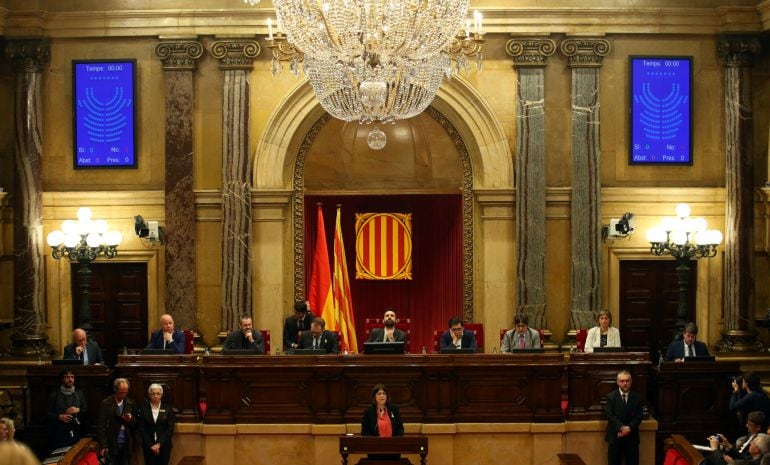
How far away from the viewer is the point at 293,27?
11281mm

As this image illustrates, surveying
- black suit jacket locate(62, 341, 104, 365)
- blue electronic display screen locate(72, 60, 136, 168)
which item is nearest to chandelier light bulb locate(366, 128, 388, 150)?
black suit jacket locate(62, 341, 104, 365)

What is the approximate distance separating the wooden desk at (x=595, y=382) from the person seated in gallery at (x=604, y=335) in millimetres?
A: 922

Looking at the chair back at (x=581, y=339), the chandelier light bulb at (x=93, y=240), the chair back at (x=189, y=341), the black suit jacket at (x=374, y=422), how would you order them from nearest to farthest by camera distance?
the black suit jacket at (x=374, y=422), the chair back at (x=581, y=339), the chair back at (x=189, y=341), the chandelier light bulb at (x=93, y=240)

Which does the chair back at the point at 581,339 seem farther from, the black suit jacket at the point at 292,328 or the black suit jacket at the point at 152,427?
the black suit jacket at the point at 152,427

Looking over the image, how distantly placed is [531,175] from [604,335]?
2.79m

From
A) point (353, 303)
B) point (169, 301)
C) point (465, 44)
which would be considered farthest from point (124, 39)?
point (465, 44)

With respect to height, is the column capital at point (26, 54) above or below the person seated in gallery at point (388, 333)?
above

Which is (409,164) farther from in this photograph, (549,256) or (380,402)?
(380,402)

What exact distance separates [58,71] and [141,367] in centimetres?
508

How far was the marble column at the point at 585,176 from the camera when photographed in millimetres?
15836

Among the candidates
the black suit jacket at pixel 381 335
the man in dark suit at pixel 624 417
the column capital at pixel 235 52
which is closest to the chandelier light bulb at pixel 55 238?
the column capital at pixel 235 52

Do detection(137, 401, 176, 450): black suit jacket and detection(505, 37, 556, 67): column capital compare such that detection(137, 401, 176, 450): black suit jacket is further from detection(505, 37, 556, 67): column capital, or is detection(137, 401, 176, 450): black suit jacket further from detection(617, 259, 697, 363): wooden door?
detection(505, 37, 556, 67): column capital

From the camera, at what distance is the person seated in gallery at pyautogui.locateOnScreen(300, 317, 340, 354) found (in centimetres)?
1378

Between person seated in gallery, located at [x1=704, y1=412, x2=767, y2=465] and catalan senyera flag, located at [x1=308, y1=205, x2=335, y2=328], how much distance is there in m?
6.74
